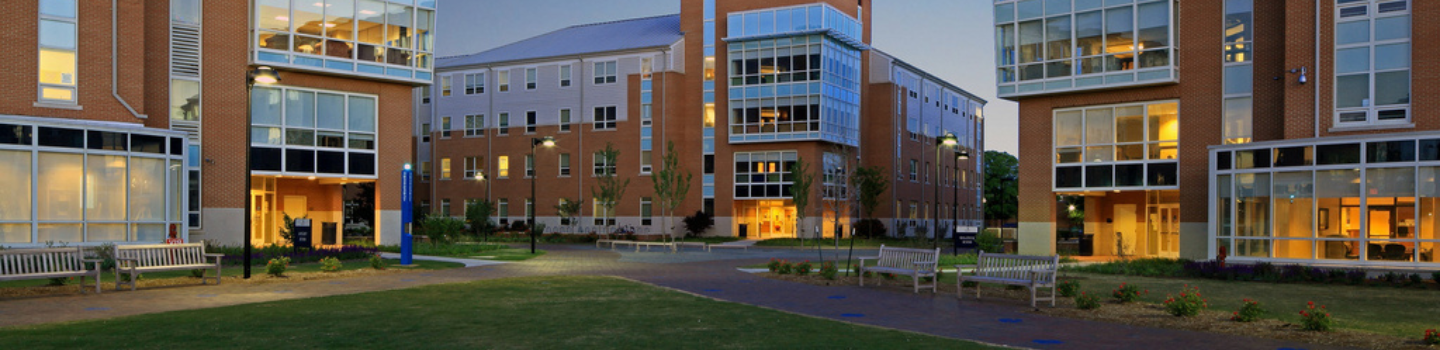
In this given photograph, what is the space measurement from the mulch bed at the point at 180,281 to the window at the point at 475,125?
44844 millimetres

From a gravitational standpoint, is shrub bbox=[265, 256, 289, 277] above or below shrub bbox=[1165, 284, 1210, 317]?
below

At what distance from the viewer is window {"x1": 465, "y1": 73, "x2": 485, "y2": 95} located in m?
68.2

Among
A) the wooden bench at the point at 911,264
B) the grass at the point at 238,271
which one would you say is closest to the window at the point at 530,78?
the grass at the point at 238,271

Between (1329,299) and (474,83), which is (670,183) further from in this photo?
(1329,299)

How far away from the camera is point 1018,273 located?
1731 cm

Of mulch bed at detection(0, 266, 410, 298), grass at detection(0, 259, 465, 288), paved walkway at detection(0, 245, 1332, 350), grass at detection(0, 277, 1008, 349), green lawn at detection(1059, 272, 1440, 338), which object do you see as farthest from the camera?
grass at detection(0, 259, 465, 288)

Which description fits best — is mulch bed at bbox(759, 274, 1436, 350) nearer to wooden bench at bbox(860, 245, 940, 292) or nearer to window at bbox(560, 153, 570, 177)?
wooden bench at bbox(860, 245, 940, 292)

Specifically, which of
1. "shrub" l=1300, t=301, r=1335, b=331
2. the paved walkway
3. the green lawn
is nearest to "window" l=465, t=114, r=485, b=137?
the paved walkway

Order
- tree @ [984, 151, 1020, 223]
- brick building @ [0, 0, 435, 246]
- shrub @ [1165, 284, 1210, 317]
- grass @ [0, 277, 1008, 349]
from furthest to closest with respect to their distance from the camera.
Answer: tree @ [984, 151, 1020, 223], brick building @ [0, 0, 435, 246], shrub @ [1165, 284, 1210, 317], grass @ [0, 277, 1008, 349]

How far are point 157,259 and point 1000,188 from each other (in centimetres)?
9244

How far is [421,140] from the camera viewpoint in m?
71.7

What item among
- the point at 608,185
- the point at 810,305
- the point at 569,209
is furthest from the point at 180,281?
the point at 569,209

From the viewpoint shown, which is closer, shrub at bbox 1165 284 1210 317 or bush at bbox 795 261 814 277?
shrub at bbox 1165 284 1210 317

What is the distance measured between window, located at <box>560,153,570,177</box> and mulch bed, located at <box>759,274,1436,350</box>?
156 ft
